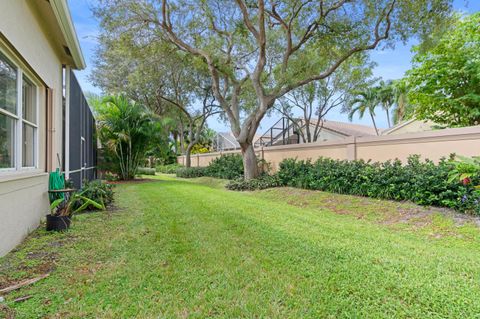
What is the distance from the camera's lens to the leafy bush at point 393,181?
529 cm

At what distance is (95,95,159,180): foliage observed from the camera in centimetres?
1262

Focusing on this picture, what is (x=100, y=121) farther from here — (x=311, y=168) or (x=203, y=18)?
(x=311, y=168)

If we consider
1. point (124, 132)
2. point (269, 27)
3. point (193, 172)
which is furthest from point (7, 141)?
point (193, 172)

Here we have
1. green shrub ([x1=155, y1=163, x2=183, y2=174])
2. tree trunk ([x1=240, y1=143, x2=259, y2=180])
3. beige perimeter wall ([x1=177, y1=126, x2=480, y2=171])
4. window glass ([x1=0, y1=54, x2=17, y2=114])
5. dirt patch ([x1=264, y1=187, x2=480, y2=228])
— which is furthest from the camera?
green shrub ([x1=155, y1=163, x2=183, y2=174])

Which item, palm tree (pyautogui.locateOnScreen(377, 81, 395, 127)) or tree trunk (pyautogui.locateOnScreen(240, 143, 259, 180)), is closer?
tree trunk (pyautogui.locateOnScreen(240, 143, 259, 180))

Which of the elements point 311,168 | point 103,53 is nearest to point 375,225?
point 311,168

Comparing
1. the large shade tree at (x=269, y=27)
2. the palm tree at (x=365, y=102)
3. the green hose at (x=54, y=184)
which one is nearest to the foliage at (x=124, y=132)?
the large shade tree at (x=269, y=27)

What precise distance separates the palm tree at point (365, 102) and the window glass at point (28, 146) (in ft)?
69.3

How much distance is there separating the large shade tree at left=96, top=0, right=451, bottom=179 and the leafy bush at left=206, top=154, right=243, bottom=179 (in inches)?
86.5

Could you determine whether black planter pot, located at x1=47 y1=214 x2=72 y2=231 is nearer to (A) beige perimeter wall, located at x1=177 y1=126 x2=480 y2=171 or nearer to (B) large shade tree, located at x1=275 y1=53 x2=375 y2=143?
(A) beige perimeter wall, located at x1=177 y1=126 x2=480 y2=171

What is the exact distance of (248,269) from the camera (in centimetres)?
284

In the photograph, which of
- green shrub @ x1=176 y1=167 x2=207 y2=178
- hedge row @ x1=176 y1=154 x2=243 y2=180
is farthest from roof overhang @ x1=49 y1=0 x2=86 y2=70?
green shrub @ x1=176 y1=167 x2=207 y2=178

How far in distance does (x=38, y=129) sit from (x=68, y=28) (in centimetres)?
180

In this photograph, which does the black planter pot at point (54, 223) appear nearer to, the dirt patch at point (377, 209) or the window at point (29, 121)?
the window at point (29, 121)
